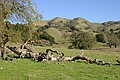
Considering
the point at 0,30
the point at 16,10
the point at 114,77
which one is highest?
the point at 16,10

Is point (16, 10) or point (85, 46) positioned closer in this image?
point (16, 10)

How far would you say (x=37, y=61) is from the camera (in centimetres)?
2809

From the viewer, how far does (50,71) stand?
872 inches

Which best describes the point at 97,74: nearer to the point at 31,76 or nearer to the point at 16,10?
the point at 31,76

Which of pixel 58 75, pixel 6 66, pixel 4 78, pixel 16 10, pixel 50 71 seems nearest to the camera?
pixel 4 78

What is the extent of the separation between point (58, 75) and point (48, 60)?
321 inches

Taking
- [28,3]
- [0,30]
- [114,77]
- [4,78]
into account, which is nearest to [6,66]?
[0,30]

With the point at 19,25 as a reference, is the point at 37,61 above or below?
below

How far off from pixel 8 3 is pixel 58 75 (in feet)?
28.9

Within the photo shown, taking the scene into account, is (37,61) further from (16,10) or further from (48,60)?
(16,10)

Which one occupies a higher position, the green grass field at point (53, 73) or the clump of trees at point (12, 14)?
the clump of trees at point (12, 14)

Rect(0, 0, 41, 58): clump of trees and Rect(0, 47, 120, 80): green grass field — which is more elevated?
Rect(0, 0, 41, 58): clump of trees

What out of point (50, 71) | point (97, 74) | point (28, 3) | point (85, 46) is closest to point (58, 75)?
point (50, 71)

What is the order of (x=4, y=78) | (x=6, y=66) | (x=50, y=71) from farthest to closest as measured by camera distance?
(x=6, y=66), (x=50, y=71), (x=4, y=78)
